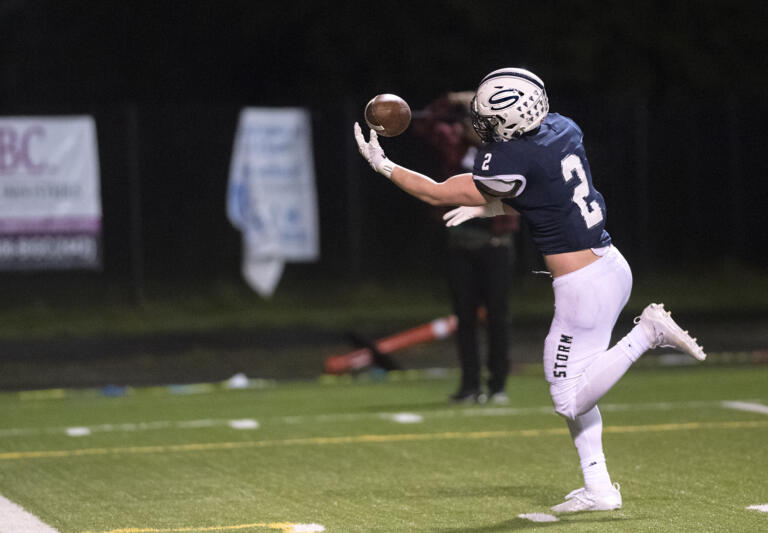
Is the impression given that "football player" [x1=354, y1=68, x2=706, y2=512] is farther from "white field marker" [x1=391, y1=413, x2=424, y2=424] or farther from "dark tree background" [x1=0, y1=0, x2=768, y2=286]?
"dark tree background" [x1=0, y1=0, x2=768, y2=286]

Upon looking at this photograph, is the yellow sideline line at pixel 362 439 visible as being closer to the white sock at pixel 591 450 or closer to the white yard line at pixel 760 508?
the white sock at pixel 591 450

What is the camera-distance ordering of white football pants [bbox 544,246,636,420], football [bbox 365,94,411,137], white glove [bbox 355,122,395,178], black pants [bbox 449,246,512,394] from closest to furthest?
white football pants [bbox 544,246,636,420] → white glove [bbox 355,122,395,178] → football [bbox 365,94,411,137] → black pants [bbox 449,246,512,394]

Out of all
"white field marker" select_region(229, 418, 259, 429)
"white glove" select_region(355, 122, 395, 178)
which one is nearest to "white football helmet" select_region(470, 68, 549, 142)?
"white glove" select_region(355, 122, 395, 178)

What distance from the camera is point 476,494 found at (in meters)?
8.49

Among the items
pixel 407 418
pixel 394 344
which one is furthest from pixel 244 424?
pixel 394 344

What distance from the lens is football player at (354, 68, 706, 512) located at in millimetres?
7645

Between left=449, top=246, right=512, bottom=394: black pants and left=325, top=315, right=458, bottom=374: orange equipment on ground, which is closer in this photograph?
left=449, top=246, right=512, bottom=394: black pants

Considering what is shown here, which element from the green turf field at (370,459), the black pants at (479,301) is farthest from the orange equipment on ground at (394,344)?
the black pants at (479,301)

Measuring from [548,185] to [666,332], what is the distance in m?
0.95

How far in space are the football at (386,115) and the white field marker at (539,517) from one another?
86.5 inches

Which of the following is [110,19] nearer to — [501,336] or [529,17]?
[529,17]

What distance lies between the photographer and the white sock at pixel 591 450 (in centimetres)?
775

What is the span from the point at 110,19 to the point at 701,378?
753 inches

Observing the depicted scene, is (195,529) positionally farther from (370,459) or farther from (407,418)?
(407,418)
